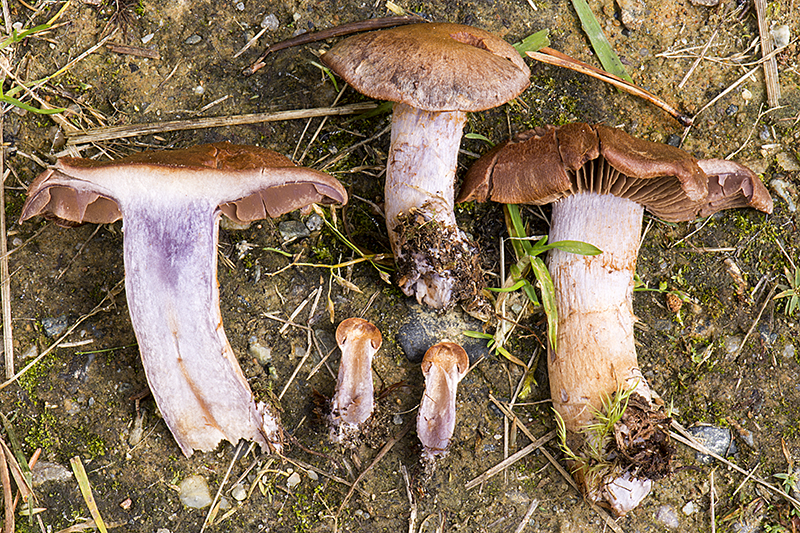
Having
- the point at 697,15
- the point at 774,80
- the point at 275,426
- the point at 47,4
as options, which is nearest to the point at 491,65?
the point at 697,15

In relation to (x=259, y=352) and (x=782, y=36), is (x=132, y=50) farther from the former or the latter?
(x=782, y=36)

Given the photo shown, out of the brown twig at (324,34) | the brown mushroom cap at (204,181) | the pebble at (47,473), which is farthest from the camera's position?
the brown twig at (324,34)

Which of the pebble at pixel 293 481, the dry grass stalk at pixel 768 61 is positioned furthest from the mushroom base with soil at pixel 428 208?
the dry grass stalk at pixel 768 61

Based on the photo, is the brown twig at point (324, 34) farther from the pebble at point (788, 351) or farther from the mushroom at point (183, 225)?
the pebble at point (788, 351)

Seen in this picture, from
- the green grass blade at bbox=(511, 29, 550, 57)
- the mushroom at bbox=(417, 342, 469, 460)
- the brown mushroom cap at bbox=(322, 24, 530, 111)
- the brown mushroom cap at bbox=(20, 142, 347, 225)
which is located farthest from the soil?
the brown mushroom cap at bbox=(322, 24, 530, 111)

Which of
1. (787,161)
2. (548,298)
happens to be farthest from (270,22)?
(787,161)

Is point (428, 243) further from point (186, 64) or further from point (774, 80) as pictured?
point (774, 80)

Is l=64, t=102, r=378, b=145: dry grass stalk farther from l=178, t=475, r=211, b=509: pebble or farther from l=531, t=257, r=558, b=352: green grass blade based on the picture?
l=178, t=475, r=211, b=509: pebble
